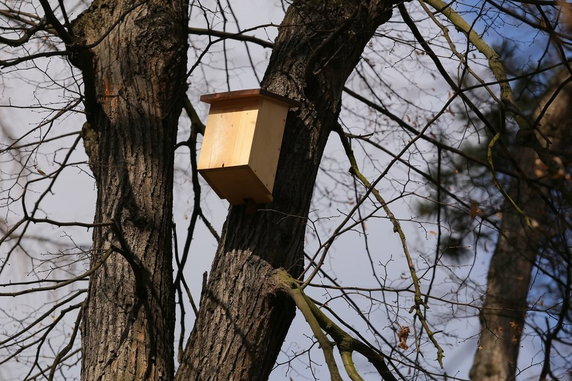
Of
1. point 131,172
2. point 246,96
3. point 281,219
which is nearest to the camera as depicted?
point 281,219

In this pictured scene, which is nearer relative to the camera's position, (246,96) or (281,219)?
(281,219)

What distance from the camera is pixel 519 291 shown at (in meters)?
8.06

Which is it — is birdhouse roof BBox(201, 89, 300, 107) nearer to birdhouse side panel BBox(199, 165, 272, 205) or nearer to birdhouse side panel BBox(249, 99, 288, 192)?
birdhouse side panel BBox(249, 99, 288, 192)

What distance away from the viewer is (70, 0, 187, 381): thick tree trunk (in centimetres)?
313

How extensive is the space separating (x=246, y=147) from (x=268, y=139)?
94 millimetres

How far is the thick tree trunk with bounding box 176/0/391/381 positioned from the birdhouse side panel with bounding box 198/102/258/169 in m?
0.15

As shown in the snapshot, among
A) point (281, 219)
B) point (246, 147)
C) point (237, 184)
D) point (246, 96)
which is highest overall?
point (246, 96)

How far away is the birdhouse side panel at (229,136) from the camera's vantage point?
11.3ft

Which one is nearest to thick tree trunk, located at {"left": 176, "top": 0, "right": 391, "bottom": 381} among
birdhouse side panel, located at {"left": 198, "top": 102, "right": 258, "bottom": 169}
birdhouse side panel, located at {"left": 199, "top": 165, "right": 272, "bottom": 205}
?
birdhouse side panel, located at {"left": 199, "top": 165, "right": 272, "bottom": 205}

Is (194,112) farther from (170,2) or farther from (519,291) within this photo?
(519,291)

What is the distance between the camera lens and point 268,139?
3432 millimetres

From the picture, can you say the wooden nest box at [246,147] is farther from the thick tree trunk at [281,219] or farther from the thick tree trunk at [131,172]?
the thick tree trunk at [131,172]

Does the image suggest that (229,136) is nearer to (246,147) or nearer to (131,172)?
(246,147)

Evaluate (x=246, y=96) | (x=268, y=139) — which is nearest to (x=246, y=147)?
(x=268, y=139)
